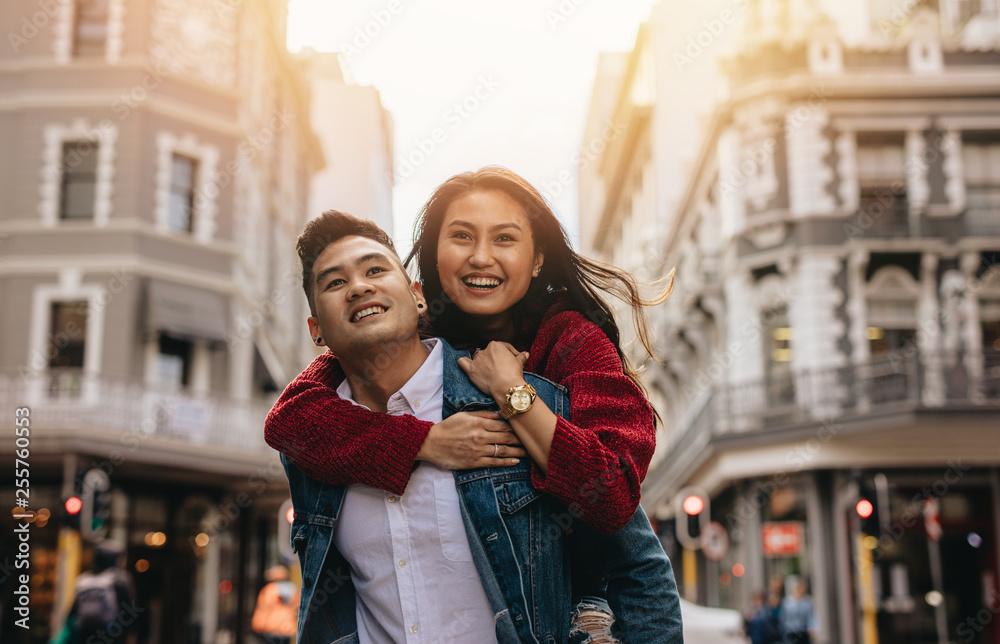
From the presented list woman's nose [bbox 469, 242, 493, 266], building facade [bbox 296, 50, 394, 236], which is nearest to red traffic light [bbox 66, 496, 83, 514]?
woman's nose [bbox 469, 242, 493, 266]

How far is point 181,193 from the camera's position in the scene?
24.6 meters

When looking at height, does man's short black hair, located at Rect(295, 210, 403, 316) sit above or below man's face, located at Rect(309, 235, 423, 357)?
above

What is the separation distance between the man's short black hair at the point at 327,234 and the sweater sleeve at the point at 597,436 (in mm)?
574

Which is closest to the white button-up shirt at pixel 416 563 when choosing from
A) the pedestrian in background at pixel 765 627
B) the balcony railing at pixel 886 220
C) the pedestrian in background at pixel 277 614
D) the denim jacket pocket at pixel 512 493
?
the denim jacket pocket at pixel 512 493

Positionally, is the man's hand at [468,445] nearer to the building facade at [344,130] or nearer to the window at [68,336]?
the window at [68,336]

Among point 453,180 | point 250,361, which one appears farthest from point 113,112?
point 453,180

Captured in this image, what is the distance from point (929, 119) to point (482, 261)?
2440 centimetres

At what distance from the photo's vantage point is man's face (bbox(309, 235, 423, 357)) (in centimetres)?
273

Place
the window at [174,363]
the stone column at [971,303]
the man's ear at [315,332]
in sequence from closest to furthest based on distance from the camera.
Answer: the man's ear at [315,332] < the window at [174,363] < the stone column at [971,303]

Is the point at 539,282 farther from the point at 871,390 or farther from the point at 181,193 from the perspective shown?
the point at 181,193

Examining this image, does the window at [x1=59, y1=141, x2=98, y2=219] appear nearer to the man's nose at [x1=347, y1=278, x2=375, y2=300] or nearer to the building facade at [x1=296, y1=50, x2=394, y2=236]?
the man's nose at [x1=347, y1=278, x2=375, y2=300]

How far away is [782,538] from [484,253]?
77.8ft

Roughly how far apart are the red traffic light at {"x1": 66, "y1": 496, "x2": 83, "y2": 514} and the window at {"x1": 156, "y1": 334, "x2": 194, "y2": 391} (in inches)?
365

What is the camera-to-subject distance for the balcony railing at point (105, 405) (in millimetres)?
21062
